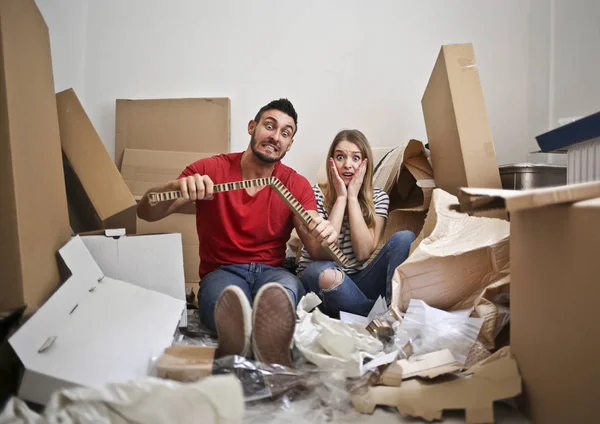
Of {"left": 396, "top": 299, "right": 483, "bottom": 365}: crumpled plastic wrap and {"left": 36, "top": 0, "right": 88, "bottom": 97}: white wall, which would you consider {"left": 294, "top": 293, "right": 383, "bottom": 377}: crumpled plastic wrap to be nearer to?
{"left": 396, "top": 299, "right": 483, "bottom": 365}: crumpled plastic wrap

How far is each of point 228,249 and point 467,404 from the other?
792 millimetres

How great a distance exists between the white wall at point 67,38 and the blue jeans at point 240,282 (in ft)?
4.03

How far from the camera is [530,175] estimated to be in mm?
1381

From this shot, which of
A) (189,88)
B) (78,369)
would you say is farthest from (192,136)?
(78,369)

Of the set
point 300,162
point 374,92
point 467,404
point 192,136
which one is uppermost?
point 374,92

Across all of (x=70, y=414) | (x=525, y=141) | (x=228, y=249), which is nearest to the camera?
(x=70, y=414)

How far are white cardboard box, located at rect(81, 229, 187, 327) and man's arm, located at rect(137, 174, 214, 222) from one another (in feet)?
0.37

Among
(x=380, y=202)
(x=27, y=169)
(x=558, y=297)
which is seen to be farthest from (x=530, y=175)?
(x=27, y=169)

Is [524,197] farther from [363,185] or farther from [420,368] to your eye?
[363,185]

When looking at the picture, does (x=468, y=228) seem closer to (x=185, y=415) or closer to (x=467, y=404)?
(x=467, y=404)

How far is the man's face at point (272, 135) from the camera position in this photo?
1299 mm

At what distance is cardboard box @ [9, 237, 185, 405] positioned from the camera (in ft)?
2.22

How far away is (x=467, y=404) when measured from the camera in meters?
0.72

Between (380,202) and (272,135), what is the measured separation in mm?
487
